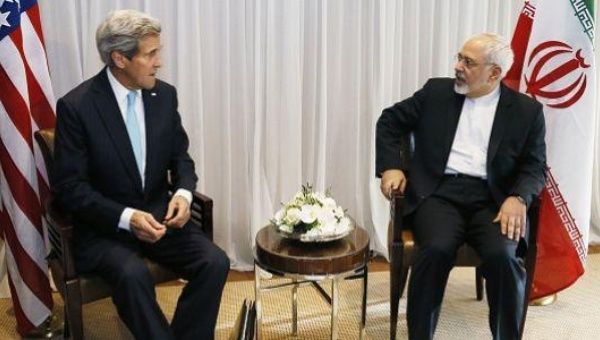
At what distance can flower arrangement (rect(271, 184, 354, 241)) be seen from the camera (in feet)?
8.00

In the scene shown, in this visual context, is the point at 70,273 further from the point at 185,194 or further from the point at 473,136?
the point at 473,136

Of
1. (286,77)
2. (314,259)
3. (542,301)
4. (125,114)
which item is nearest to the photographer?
(314,259)

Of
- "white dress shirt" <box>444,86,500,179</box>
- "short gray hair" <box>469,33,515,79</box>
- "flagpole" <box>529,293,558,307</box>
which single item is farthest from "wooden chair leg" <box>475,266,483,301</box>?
"short gray hair" <box>469,33,515,79</box>

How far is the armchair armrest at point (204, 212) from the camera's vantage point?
8.29 feet

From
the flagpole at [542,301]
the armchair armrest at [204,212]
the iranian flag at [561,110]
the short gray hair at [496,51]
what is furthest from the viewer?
the flagpole at [542,301]

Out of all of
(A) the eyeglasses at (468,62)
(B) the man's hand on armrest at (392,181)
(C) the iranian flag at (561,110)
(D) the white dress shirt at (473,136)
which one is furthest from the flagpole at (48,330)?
(C) the iranian flag at (561,110)

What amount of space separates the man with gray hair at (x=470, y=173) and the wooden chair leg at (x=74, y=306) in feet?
4.03

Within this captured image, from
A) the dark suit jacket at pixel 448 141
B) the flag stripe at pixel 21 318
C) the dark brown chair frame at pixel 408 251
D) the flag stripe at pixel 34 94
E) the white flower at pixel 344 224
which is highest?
the flag stripe at pixel 34 94

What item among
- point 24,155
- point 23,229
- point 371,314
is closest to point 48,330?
point 23,229

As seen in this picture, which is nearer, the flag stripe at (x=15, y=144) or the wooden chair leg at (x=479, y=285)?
the flag stripe at (x=15, y=144)

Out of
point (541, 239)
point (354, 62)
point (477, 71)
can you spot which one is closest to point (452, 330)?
point (541, 239)

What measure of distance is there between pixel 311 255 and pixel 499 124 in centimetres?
97

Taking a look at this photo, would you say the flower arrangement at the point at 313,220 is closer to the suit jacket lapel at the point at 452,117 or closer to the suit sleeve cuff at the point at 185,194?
the suit sleeve cuff at the point at 185,194

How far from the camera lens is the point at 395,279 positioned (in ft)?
8.71
